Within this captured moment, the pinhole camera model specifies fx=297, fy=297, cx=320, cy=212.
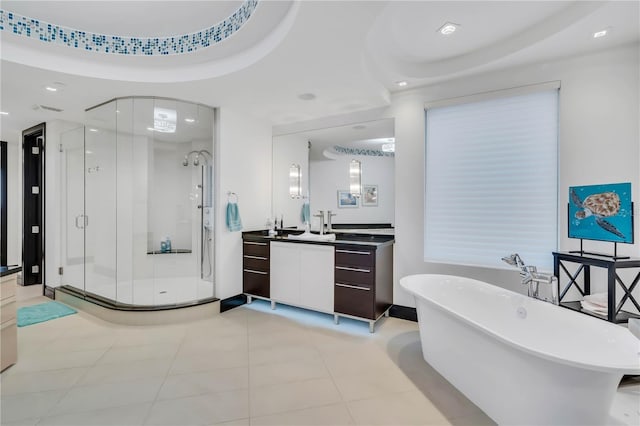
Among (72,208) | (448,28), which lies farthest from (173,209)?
(448,28)

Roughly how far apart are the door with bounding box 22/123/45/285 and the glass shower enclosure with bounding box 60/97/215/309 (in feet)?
4.13

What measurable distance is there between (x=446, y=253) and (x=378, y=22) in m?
2.35

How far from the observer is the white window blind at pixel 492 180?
280 cm

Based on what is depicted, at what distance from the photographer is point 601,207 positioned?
7.44 feet

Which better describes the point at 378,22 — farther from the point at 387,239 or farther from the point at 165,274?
the point at 165,274

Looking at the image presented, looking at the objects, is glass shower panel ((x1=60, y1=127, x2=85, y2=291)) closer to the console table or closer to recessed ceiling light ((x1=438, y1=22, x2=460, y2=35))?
recessed ceiling light ((x1=438, y1=22, x2=460, y2=35))

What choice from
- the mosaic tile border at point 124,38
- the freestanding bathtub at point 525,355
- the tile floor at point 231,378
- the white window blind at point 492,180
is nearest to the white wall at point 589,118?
the white window blind at point 492,180

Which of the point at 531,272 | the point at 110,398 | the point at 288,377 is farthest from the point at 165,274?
the point at 531,272

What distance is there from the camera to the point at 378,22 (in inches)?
90.7

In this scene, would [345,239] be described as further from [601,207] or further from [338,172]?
[601,207]

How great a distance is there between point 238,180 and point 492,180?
9.73 ft

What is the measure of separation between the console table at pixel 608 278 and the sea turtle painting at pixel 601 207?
22cm

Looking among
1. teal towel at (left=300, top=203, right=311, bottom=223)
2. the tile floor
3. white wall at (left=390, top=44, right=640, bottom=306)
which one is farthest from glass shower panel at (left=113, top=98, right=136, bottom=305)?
white wall at (left=390, top=44, right=640, bottom=306)

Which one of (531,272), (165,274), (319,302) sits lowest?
(319,302)
